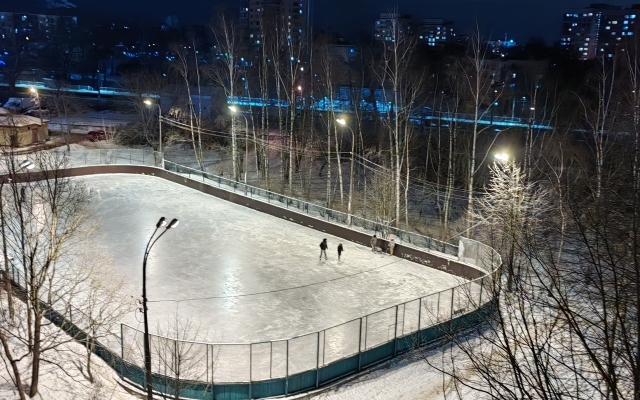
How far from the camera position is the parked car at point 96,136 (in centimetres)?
5224

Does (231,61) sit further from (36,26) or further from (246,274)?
(36,26)

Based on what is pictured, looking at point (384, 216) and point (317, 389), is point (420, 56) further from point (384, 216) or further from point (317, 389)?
point (317, 389)

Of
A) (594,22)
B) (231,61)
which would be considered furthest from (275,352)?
(594,22)

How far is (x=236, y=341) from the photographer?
55.3 feet

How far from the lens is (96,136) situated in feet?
174

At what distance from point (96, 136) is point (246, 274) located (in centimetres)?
3632

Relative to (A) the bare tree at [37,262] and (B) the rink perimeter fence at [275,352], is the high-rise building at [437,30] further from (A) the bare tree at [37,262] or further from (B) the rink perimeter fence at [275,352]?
(A) the bare tree at [37,262]

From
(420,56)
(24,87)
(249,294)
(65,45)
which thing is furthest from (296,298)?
Result: (65,45)

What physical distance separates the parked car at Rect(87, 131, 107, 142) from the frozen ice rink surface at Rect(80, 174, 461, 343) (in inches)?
866

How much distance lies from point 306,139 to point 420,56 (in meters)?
16.8

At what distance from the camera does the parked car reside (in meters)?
52.2

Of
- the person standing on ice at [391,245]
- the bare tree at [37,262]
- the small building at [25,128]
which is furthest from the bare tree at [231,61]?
the small building at [25,128]

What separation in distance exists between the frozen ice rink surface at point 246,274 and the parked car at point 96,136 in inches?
866

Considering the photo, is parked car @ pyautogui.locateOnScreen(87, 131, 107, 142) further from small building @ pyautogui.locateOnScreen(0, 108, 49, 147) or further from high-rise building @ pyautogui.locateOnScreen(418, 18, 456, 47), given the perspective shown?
high-rise building @ pyautogui.locateOnScreen(418, 18, 456, 47)
